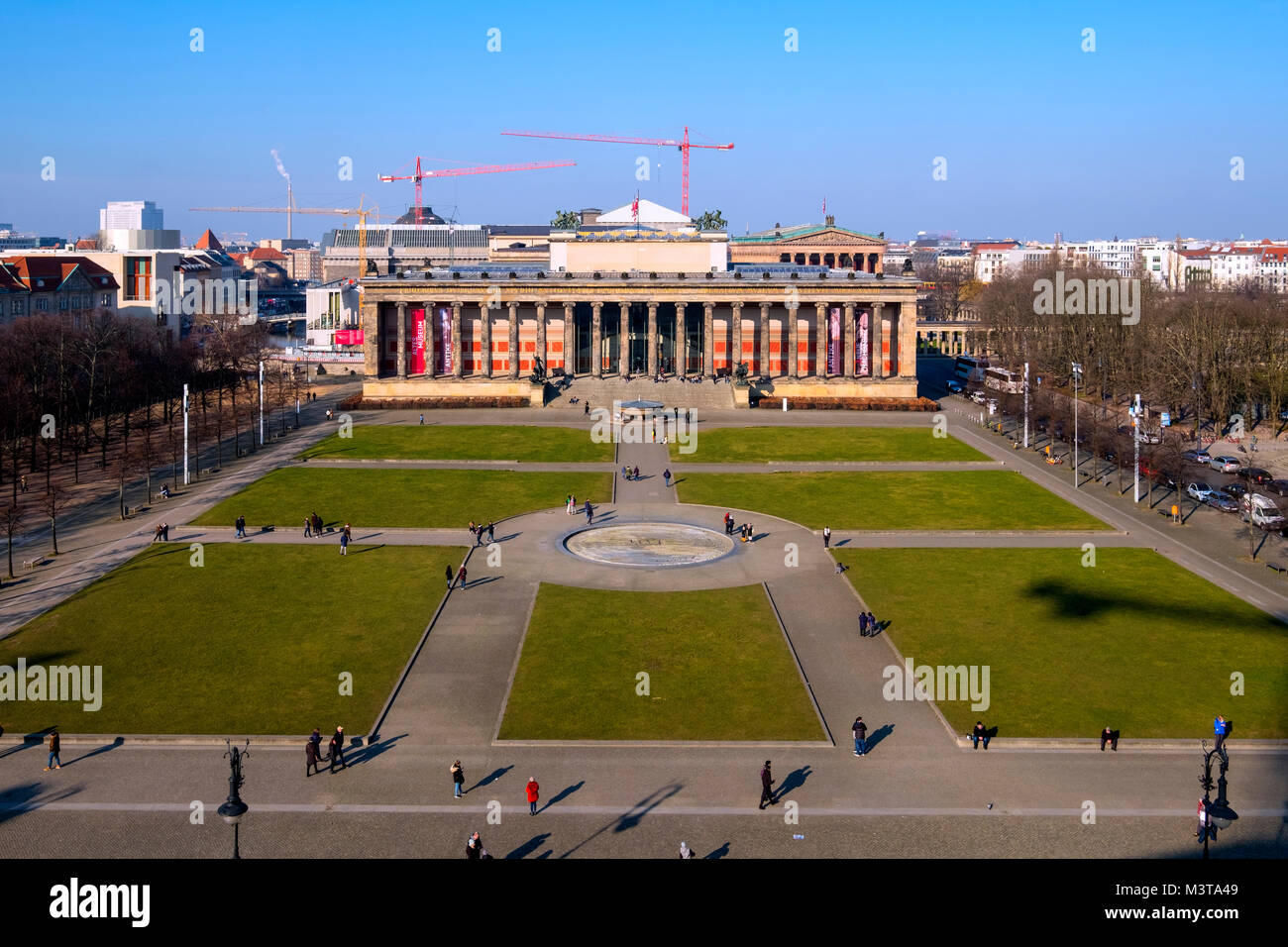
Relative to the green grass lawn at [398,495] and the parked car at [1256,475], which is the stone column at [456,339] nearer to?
the green grass lawn at [398,495]

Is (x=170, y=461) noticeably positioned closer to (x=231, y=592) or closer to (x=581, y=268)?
(x=231, y=592)

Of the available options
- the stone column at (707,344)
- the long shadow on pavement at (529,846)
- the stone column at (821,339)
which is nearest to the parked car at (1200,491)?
the stone column at (821,339)

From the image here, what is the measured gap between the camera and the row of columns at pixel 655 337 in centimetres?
13000

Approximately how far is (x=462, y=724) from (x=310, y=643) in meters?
11.4

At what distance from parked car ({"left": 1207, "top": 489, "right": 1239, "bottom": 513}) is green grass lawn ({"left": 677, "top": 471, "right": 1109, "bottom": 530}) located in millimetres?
10175

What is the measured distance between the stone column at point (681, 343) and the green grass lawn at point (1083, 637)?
228ft

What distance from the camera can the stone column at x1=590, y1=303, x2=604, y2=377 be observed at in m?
132

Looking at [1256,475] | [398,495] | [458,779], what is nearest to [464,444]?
[398,495]

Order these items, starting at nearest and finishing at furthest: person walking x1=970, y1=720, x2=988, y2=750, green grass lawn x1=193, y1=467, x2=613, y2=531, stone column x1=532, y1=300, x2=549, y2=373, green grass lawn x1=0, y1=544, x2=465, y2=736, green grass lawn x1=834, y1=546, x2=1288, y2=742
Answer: person walking x1=970, y1=720, x2=988, y2=750 < green grass lawn x1=0, y1=544, x2=465, y2=736 < green grass lawn x1=834, y1=546, x2=1288, y2=742 < green grass lawn x1=193, y1=467, x2=613, y2=531 < stone column x1=532, y1=300, x2=549, y2=373

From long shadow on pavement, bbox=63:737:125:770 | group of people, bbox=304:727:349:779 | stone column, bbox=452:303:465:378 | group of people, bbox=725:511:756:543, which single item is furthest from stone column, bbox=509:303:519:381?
group of people, bbox=304:727:349:779

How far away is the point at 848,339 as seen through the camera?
130000mm

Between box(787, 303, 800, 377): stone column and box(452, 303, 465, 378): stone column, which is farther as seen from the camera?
box(787, 303, 800, 377): stone column

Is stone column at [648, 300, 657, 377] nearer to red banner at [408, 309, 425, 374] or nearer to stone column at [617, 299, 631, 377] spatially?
stone column at [617, 299, 631, 377]
